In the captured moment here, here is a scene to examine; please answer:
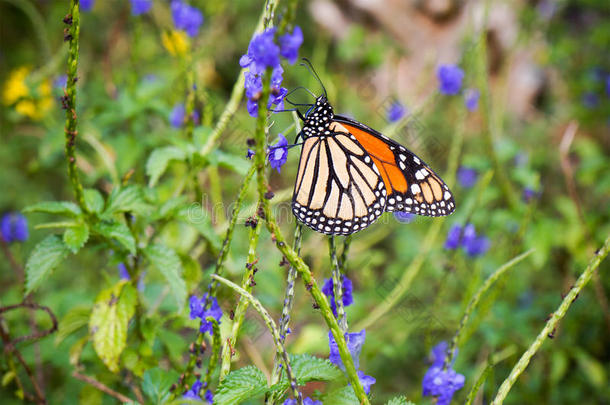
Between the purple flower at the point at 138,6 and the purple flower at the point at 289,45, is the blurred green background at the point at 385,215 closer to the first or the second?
the purple flower at the point at 138,6

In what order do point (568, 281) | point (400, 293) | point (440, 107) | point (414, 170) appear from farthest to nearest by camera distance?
point (440, 107), point (568, 281), point (400, 293), point (414, 170)

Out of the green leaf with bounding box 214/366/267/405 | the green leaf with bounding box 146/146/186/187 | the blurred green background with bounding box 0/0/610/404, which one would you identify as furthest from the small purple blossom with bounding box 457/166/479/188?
the green leaf with bounding box 214/366/267/405

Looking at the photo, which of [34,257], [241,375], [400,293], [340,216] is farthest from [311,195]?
Answer: [400,293]

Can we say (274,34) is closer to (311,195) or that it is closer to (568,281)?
(311,195)

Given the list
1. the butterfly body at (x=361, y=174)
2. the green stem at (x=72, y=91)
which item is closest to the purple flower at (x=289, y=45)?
the green stem at (x=72, y=91)

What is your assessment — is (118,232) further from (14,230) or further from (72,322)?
(14,230)
